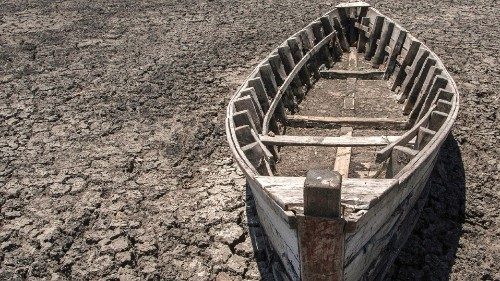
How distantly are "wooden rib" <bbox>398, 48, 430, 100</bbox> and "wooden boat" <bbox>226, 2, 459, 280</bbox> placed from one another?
0.02 meters

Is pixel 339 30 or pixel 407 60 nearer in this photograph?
pixel 407 60

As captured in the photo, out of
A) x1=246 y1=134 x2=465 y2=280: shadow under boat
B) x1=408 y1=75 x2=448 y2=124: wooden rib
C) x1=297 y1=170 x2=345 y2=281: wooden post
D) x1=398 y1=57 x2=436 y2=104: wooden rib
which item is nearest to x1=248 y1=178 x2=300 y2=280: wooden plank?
x1=297 y1=170 x2=345 y2=281: wooden post

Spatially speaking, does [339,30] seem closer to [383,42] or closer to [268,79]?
[383,42]

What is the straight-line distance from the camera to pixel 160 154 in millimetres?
7793

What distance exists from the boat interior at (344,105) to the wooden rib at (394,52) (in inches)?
0.8

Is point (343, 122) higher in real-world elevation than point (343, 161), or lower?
higher

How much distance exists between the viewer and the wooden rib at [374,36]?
396 inches

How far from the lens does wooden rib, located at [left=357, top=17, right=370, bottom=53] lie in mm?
10498

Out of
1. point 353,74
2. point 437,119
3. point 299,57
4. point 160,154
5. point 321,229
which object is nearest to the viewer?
point 321,229

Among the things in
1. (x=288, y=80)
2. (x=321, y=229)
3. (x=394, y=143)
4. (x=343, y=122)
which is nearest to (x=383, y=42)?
(x=288, y=80)

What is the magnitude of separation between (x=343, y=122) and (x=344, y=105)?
1.10 meters

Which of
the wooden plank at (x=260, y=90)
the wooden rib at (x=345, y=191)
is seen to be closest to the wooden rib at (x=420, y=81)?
the wooden plank at (x=260, y=90)

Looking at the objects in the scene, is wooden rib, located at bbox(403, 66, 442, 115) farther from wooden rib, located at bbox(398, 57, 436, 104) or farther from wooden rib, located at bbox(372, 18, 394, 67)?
wooden rib, located at bbox(372, 18, 394, 67)

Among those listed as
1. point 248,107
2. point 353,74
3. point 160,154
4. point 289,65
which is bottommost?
point 160,154
